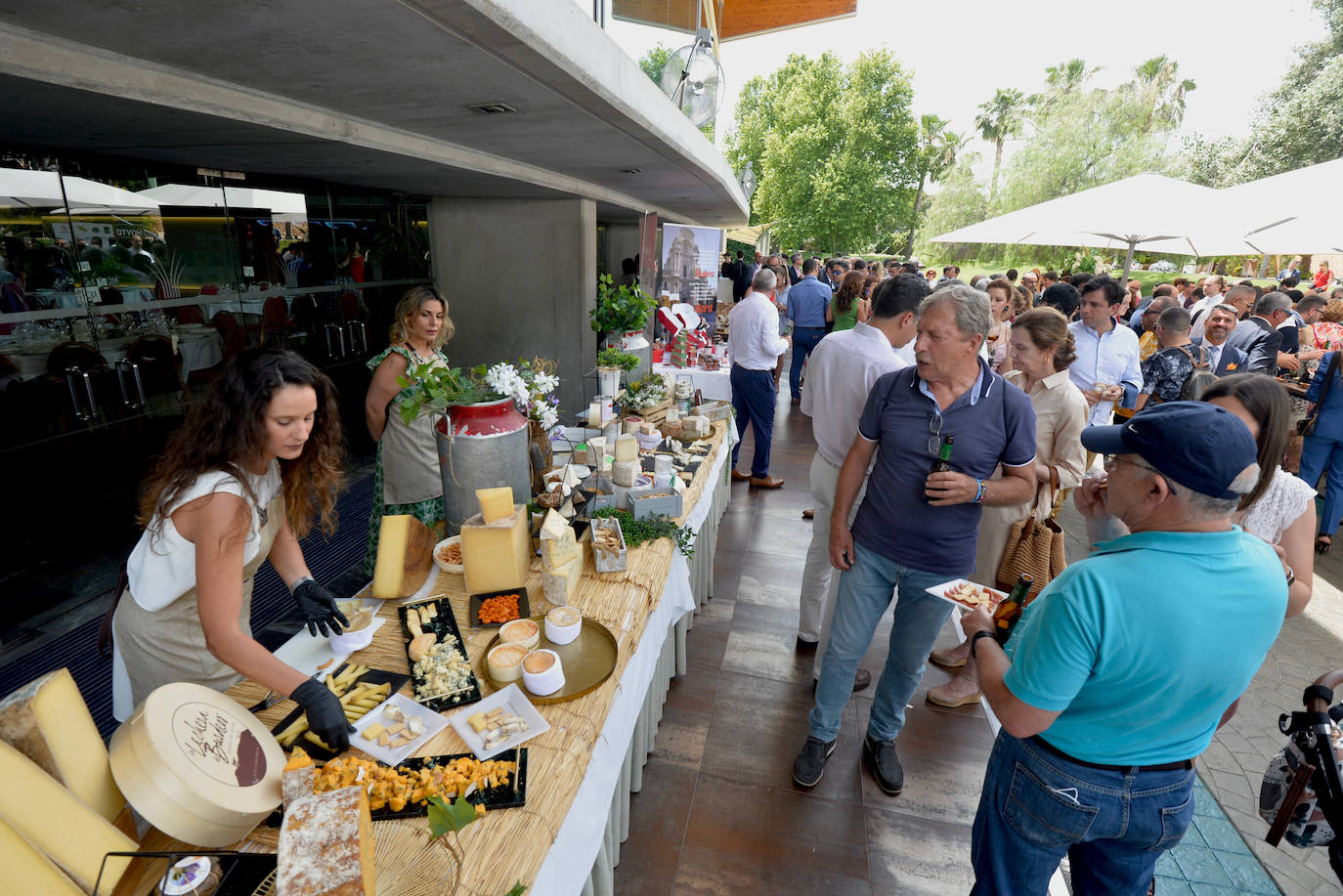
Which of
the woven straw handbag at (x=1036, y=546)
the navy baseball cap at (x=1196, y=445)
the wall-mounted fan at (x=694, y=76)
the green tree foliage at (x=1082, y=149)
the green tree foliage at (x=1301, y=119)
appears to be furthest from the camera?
the green tree foliage at (x=1082, y=149)

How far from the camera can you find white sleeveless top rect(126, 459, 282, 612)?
1.60 metres

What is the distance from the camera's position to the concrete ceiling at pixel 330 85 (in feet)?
5.69

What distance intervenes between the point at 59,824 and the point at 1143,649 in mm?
2076

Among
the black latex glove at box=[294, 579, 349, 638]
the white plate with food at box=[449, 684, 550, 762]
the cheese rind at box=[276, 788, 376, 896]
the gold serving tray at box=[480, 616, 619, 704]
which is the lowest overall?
the gold serving tray at box=[480, 616, 619, 704]

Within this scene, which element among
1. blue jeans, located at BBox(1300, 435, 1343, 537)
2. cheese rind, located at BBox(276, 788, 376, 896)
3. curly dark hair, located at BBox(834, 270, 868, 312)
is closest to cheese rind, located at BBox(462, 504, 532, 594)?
cheese rind, located at BBox(276, 788, 376, 896)

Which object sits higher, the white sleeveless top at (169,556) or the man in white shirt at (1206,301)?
the man in white shirt at (1206,301)

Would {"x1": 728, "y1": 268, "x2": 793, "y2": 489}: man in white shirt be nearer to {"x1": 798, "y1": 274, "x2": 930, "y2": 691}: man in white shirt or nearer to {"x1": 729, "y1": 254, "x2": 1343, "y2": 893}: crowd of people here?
{"x1": 729, "y1": 254, "x2": 1343, "y2": 893}: crowd of people

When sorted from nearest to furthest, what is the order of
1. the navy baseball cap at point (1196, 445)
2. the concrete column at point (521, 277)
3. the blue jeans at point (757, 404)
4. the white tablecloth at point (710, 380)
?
1. the navy baseball cap at point (1196, 445)
2. the blue jeans at point (757, 404)
3. the white tablecloth at point (710, 380)
4. the concrete column at point (521, 277)

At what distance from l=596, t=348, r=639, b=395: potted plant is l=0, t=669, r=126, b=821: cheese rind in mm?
3378

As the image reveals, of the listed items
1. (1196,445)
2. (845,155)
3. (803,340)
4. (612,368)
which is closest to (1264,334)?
(803,340)

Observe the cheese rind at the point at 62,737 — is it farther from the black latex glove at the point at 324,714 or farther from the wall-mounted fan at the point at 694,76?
the wall-mounted fan at the point at 694,76

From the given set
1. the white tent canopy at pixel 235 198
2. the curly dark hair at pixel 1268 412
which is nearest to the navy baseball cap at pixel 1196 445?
Answer: the curly dark hair at pixel 1268 412

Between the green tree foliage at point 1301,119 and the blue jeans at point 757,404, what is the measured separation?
23.4m

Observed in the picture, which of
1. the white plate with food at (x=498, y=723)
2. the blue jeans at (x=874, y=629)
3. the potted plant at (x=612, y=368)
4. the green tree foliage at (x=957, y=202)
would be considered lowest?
the blue jeans at (x=874, y=629)
